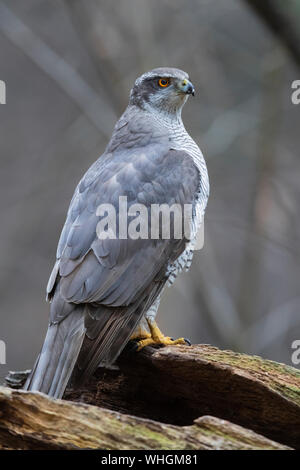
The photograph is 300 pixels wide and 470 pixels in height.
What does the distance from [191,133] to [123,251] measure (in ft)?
13.0

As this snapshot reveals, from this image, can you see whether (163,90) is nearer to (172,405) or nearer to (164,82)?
(164,82)

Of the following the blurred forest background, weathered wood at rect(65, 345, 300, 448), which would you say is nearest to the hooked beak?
the blurred forest background

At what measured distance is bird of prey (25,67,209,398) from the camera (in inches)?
144

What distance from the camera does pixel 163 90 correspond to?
16.3 feet

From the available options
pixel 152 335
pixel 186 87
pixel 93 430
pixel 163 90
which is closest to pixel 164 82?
pixel 163 90

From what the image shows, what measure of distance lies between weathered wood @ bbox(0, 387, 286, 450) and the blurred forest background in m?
3.71

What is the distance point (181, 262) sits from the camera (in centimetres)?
435

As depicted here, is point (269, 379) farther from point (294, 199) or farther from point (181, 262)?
point (294, 199)

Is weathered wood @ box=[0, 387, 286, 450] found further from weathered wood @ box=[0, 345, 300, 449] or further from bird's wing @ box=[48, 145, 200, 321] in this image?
bird's wing @ box=[48, 145, 200, 321]

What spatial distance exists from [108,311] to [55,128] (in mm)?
6672

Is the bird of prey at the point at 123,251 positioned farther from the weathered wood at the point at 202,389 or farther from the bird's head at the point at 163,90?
the weathered wood at the point at 202,389

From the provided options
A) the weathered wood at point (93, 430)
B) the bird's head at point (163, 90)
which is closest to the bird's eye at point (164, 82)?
the bird's head at point (163, 90)

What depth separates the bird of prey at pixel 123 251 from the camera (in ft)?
12.0
